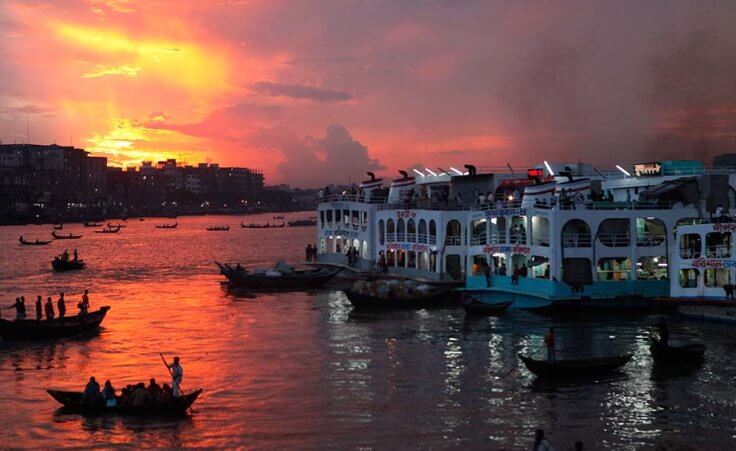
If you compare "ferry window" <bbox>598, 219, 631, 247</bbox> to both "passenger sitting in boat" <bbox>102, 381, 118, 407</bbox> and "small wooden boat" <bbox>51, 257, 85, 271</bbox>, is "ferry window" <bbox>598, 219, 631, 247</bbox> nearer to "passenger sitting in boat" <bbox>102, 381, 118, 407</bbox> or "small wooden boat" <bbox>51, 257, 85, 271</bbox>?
"passenger sitting in boat" <bbox>102, 381, 118, 407</bbox>

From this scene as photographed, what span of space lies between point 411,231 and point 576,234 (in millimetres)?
15360

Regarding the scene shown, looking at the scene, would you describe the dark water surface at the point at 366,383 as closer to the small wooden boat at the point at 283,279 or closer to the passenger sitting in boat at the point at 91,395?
the passenger sitting in boat at the point at 91,395

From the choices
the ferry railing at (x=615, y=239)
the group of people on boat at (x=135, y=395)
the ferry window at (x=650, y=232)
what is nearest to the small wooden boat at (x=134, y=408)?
the group of people on boat at (x=135, y=395)

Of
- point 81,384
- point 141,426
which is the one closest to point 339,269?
point 81,384

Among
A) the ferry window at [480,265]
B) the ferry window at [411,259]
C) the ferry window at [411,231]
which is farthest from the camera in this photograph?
the ferry window at [411,259]

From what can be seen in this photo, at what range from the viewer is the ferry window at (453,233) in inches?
1951

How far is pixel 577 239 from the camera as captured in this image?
40.4 metres

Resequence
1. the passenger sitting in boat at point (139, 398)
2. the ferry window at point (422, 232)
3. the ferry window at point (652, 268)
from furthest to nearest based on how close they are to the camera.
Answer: the ferry window at point (422, 232)
the ferry window at point (652, 268)
the passenger sitting in boat at point (139, 398)

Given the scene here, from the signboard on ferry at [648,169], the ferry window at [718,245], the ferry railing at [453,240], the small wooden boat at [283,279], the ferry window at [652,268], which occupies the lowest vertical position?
the small wooden boat at [283,279]

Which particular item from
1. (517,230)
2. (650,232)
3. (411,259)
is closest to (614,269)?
(650,232)

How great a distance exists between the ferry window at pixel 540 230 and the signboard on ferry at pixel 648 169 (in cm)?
1017

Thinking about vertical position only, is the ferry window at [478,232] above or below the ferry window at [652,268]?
above

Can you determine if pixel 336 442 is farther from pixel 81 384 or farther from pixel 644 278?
pixel 644 278

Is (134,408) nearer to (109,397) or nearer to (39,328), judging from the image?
(109,397)
